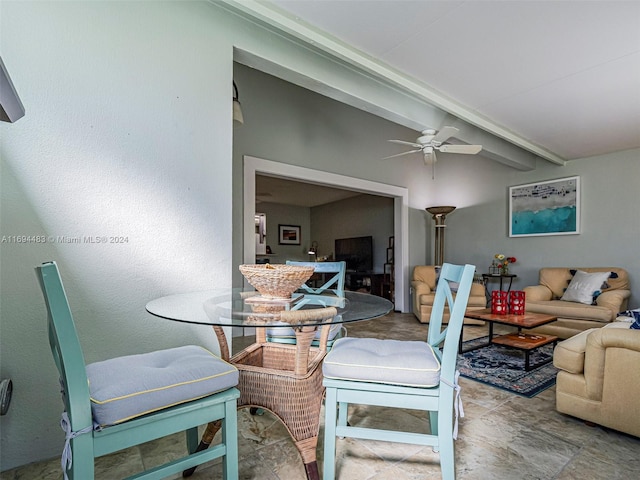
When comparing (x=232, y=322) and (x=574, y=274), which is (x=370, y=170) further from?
(x=232, y=322)

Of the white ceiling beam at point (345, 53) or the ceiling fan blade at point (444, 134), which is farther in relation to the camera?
the ceiling fan blade at point (444, 134)

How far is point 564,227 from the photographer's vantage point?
15.1 feet

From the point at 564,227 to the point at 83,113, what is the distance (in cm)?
556

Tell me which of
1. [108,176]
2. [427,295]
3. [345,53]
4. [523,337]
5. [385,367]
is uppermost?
[345,53]

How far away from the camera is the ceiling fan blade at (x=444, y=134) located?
306 centimetres

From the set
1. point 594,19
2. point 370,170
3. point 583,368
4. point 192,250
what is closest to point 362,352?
point 192,250

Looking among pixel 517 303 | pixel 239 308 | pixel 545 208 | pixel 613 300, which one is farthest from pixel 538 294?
pixel 239 308

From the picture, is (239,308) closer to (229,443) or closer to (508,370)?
(229,443)

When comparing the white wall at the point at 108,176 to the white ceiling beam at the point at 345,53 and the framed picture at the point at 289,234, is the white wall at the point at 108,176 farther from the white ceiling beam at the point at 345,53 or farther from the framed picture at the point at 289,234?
the framed picture at the point at 289,234

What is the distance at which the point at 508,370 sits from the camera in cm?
273

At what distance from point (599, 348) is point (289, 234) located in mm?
7364

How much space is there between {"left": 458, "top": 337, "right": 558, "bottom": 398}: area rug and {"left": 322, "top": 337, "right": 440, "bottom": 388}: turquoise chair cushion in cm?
151

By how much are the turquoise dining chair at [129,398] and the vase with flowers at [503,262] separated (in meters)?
4.88

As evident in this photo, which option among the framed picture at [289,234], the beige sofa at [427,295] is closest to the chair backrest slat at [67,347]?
the beige sofa at [427,295]
